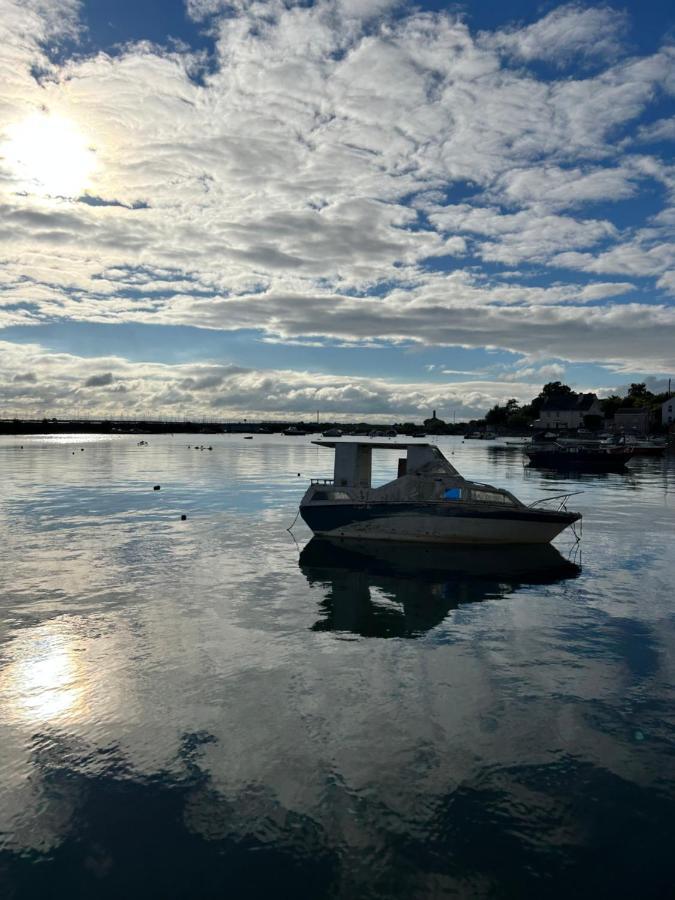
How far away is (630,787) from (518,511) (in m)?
21.9

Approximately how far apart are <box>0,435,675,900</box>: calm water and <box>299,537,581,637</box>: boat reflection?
0.20 m

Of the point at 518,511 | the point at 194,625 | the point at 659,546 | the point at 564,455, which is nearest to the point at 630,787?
the point at 194,625

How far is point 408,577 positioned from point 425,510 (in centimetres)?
583

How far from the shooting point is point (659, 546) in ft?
116

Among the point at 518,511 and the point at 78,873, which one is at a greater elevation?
Result: the point at 518,511

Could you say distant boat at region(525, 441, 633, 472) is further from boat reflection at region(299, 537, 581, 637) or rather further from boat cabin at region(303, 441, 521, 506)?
boat cabin at region(303, 441, 521, 506)

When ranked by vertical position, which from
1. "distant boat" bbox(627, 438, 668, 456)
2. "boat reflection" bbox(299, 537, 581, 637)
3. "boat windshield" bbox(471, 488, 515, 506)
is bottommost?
"boat reflection" bbox(299, 537, 581, 637)

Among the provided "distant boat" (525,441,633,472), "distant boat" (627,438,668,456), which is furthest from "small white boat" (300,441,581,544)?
"distant boat" (627,438,668,456)

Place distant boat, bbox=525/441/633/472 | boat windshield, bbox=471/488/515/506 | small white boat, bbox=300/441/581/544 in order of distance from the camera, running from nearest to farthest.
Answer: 1. small white boat, bbox=300/441/581/544
2. boat windshield, bbox=471/488/515/506
3. distant boat, bbox=525/441/633/472

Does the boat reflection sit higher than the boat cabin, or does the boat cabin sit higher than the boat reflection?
the boat cabin

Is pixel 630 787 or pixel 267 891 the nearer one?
pixel 267 891

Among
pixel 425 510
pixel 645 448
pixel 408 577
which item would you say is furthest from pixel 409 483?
pixel 645 448

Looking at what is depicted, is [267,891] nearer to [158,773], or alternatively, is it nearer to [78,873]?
[78,873]

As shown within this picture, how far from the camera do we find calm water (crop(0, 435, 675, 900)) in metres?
8.97
